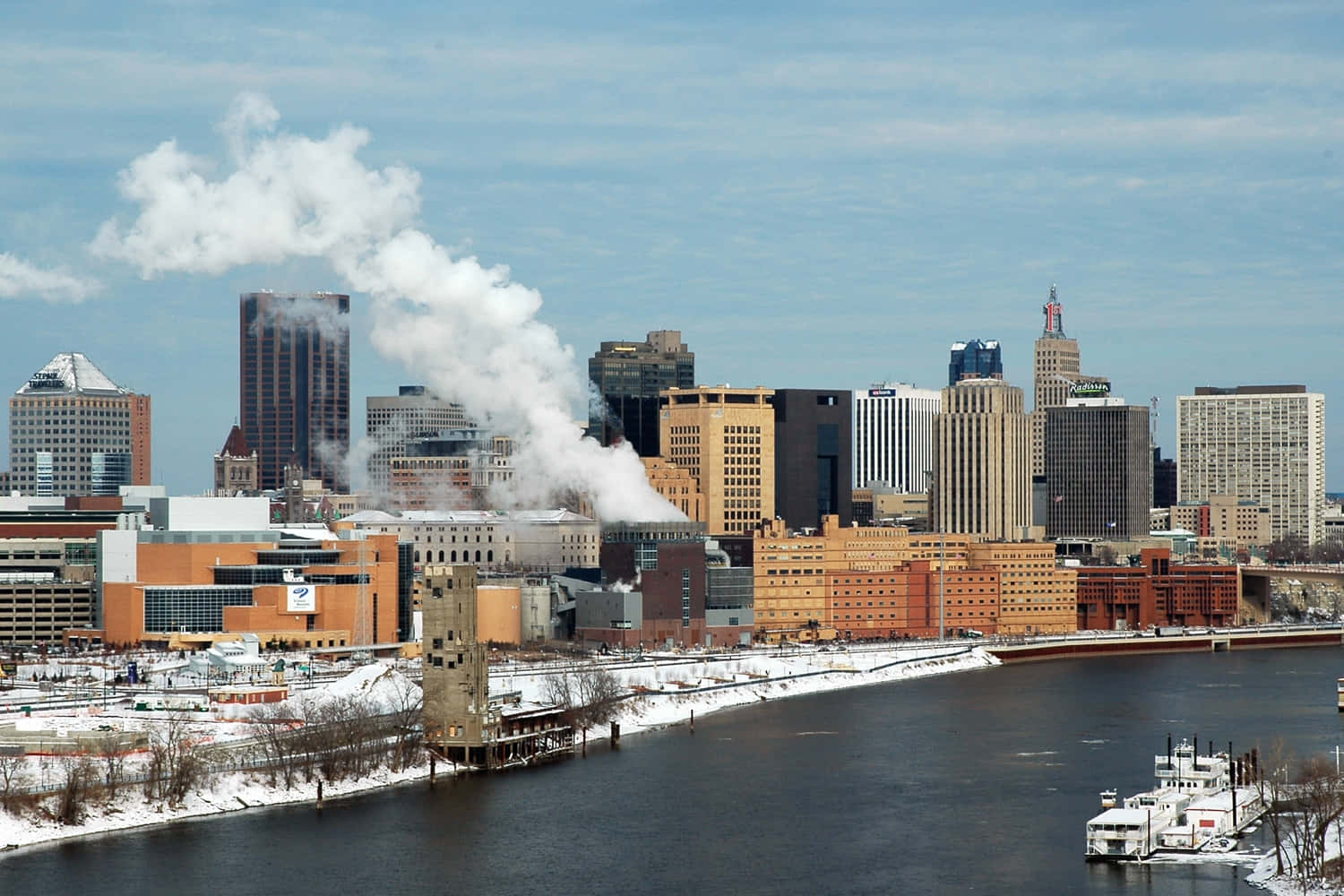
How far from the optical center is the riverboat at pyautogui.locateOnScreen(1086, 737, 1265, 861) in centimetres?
5747

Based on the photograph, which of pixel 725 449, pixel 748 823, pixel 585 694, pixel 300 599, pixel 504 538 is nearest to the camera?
pixel 748 823

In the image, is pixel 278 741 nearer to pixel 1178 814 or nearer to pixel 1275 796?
pixel 1178 814

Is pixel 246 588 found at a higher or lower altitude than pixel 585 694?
higher

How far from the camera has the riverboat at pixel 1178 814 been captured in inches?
2263

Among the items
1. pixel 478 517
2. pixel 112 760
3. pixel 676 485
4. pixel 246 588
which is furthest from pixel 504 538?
pixel 112 760

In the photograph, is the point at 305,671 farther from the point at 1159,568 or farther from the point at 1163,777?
the point at 1159,568

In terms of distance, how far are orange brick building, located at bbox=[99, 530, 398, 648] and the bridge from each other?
239 ft

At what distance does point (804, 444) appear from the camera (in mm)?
178625

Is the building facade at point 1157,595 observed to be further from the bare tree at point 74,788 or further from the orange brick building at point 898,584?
the bare tree at point 74,788

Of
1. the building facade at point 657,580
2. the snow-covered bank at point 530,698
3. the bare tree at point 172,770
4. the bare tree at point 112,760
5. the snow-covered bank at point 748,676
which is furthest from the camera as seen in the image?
the building facade at point 657,580

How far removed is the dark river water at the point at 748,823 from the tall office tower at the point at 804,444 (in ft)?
274

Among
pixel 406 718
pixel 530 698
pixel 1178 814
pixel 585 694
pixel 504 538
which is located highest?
pixel 504 538

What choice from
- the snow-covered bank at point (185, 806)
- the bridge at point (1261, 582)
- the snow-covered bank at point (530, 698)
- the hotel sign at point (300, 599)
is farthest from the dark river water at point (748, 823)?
the bridge at point (1261, 582)

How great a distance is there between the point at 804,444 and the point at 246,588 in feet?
229
